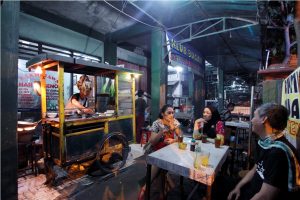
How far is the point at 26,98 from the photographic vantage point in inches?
294

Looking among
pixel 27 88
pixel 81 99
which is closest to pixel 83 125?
pixel 81 99

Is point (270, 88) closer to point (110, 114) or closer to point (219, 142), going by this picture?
point (219, 142)

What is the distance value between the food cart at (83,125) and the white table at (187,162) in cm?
236

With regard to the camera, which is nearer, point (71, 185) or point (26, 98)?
point (71, 185)

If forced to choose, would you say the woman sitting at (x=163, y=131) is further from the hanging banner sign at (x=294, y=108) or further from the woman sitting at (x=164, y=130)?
the hanging banner sign at (x=294, y=108)

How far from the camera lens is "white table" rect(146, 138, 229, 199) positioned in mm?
2537

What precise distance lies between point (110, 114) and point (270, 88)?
15.2 feet

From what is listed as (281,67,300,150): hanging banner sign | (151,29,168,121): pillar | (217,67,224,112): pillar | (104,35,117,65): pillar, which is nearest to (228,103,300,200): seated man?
(281,67,300,150): hanging banner sign

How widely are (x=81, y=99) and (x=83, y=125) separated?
4.47ft

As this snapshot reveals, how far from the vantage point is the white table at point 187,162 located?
2537 millimetres

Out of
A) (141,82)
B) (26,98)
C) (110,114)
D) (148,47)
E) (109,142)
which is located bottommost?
(109,142)

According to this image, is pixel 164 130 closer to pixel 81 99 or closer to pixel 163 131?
pixel 163 131

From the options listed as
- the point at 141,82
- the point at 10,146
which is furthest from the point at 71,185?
the point at 141,82

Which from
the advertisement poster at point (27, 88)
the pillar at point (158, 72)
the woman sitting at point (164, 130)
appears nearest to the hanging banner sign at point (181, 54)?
the pillar at point (158, 72)
